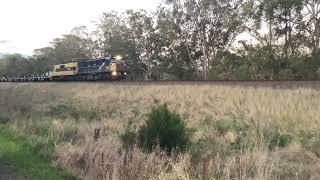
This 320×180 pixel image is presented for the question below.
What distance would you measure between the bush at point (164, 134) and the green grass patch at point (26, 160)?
207cm

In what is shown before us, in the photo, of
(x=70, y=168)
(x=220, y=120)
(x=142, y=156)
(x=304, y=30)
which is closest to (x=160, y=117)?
(x=142, y=156)

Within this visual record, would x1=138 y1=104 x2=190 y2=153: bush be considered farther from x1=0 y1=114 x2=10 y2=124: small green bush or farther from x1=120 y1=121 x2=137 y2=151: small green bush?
x1=0 y1=114 x2=10 y2=124: small green bush

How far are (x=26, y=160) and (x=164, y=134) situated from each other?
3.83 m

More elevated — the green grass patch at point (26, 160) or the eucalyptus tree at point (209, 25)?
the eucalyptus tree at point (209, 25)

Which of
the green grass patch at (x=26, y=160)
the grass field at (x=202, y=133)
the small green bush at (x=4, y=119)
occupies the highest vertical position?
the grass field at (x=202, y=133)

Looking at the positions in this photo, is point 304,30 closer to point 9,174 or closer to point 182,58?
point 182,58

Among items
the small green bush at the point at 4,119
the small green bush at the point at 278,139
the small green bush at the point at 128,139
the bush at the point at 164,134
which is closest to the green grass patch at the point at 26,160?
the small green bush at the point at 128,139

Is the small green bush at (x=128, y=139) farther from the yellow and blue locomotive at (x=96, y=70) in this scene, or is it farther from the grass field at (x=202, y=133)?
the yellow and blue locomotive at (x=96, y=70)

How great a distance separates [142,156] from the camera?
38.3ft

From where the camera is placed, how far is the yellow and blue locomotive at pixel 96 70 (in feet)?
182

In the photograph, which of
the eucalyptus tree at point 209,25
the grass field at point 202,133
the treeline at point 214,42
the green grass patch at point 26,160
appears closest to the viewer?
the grass field at point 202,133

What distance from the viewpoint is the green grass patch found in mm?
11680

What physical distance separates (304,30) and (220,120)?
45146 millimetres

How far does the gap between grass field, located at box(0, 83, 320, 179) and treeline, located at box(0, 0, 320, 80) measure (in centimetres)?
2500
